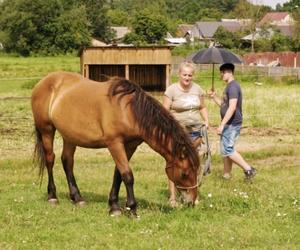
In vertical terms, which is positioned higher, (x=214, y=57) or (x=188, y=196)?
(x=214, y=57)

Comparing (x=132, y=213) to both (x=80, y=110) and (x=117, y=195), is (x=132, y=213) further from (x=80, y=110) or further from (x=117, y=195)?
(x=80, y=110)

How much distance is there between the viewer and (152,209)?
6820 millimetres

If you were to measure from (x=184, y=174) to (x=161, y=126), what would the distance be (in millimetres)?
594

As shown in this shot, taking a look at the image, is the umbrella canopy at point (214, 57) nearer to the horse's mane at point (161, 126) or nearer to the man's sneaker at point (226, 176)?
the man's sneaker at point (226, 176)

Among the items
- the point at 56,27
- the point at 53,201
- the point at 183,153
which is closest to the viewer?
the point at 183,153

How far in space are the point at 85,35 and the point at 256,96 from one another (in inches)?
2322

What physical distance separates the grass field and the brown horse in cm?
38

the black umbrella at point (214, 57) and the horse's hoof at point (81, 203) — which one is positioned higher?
the black umbrella at point (214, 57)

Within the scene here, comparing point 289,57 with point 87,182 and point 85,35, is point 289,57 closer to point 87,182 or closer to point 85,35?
point 85,35

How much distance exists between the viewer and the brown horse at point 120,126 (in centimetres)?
636

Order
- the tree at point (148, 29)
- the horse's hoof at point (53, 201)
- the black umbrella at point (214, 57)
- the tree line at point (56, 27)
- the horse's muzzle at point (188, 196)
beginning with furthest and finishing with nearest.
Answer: the tree at point (148, 29) < the tree line at point (56, 27) < the black umbrella at point (214, 57) < the horse's hoof at point (53, 201) < the horse's muzzle at point (188, 196)

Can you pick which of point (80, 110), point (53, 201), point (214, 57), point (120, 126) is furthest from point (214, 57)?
point (53, 201)

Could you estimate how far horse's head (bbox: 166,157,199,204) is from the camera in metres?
6.35

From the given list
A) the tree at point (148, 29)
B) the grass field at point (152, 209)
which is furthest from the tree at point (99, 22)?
the grass field at point (152, 209)
